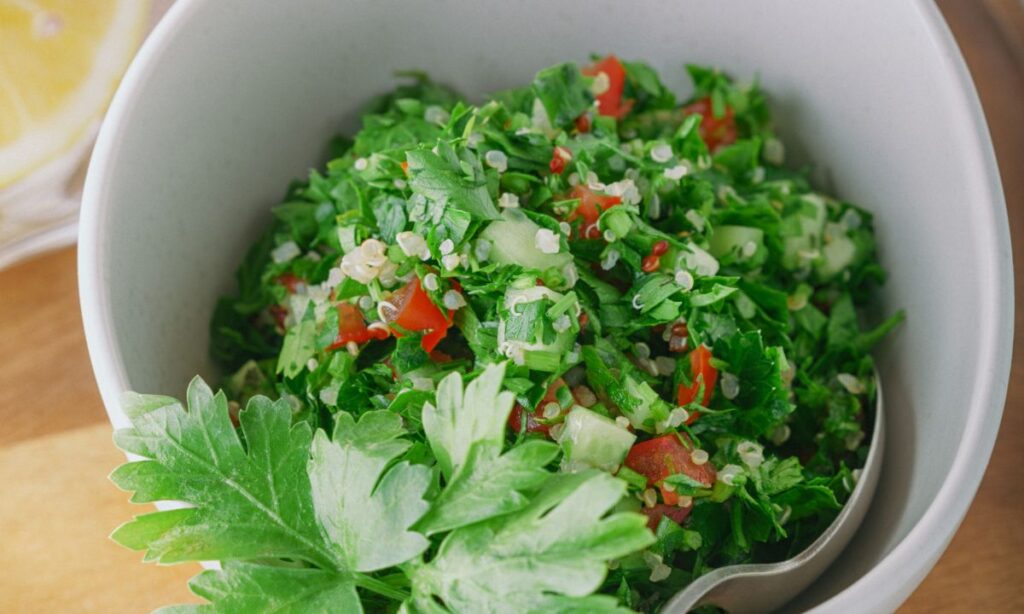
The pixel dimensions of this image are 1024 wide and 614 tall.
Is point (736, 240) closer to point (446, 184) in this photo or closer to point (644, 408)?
point (644, 408)

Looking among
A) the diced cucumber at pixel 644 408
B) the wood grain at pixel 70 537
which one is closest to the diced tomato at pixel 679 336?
the diced cucumber at pixel 644 408

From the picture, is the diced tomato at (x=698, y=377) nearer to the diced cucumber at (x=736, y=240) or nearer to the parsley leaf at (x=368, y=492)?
the diced cucumber at (x=736, y=240)

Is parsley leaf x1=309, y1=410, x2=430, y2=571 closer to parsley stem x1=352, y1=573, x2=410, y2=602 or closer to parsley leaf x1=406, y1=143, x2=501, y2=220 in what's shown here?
parsley stem x1=352, y1=573, x2=410, y2=602

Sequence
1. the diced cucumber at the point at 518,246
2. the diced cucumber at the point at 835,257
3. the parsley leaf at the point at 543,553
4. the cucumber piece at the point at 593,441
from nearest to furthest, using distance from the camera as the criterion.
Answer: the parsley leaf at the point at 543,553
the cucumber piece at the point at 593,441
the diced cucumber at the point at 518,246
the diced cucumber at the point at 835,257

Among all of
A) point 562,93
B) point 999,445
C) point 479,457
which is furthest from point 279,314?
point 999,445

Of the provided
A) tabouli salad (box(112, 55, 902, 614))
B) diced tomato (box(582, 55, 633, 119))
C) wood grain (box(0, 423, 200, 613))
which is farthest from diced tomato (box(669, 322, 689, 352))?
wood grain (box(0, 423, 200, 613))

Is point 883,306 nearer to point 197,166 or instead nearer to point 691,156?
point 691,156
